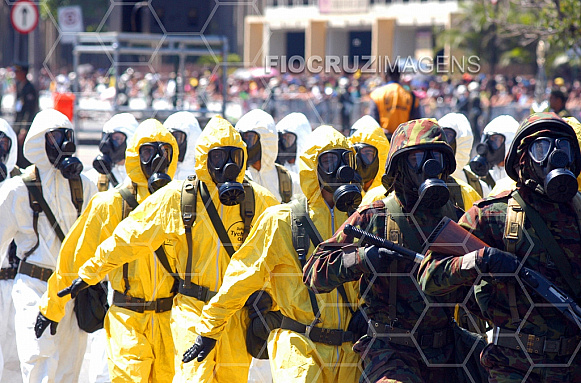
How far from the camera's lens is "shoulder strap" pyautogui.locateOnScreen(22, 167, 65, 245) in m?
4.68

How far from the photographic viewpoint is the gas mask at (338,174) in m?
3.45

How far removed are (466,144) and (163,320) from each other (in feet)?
9.85

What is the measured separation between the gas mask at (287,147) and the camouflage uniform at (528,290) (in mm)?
4549

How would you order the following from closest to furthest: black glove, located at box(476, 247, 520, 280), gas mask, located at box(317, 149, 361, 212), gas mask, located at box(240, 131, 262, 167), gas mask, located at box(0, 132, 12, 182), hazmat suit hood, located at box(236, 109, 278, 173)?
black glove, located at box(476, 247, 520, 280)
gas mask, located at box(317, 149, 361, 212)
gas mask, located at box(0, 132, 12, 182)
gas mask, located at box(240, 131, 262, 167)
hazmat suit hood, located at box(236, 109, 278, 173)

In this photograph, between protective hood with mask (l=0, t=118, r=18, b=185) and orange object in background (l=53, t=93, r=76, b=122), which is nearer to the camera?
protective hood with mask (l=0, t=118, r=18, b=185)

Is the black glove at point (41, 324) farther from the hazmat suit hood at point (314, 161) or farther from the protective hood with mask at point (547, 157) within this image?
the protective hood with mask at point (547, 157)

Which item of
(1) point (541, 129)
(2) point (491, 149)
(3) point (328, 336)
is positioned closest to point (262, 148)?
(2) point (491, 149)

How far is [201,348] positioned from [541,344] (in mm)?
1331

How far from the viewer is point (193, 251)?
13.0ft

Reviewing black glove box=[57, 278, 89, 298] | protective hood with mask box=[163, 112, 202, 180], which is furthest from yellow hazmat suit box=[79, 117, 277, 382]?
protective hood with mask box=[163, 112, 202, 180]

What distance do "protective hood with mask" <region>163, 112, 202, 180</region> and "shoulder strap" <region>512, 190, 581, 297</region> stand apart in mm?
4056

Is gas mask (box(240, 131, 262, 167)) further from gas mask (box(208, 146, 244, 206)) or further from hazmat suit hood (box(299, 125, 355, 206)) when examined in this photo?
hazmat suit hood (box(299, 125, 355, 206))

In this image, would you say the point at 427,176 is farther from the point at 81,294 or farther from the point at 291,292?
the point at 81,294

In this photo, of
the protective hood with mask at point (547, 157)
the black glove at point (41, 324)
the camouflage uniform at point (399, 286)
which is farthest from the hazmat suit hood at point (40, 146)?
the protective hood with mask at point (547, 157)
